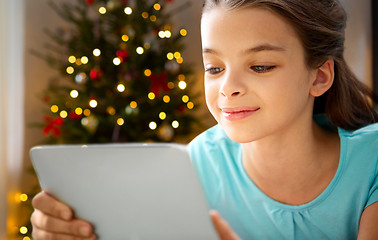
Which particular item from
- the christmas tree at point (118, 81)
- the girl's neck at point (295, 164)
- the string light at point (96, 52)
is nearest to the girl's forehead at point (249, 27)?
the girl's neck at point (295, 164)

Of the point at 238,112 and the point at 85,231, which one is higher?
the point at 238,112

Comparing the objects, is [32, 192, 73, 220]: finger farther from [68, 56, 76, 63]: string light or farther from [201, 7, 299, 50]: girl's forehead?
[68, 56, 76, 63]: string light

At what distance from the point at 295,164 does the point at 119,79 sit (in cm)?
176

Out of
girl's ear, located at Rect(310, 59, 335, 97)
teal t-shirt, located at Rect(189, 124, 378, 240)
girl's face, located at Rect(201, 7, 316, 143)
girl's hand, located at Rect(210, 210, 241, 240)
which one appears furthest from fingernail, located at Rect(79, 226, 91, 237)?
girl's ear, located at Rect(310, 59, 335, 97)

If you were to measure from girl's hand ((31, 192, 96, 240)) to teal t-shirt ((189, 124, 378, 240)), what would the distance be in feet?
1.87

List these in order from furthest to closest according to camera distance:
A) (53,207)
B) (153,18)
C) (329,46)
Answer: (153,18)
(329,46)
(53,207)

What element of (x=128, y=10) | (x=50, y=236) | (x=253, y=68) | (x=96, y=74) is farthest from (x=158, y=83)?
(x=50, y=236)

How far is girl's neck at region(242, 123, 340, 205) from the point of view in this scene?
1.27 meters

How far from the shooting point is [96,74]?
2793 millimetres

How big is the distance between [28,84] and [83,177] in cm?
273

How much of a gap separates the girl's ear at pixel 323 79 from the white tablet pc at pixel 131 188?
2.02ft

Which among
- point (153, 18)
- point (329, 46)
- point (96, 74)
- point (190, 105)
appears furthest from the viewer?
point (190, 105)

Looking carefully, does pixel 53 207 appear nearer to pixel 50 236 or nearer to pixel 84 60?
pixel 50 236

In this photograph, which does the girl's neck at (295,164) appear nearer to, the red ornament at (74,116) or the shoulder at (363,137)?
the shoulder at (363,137)
